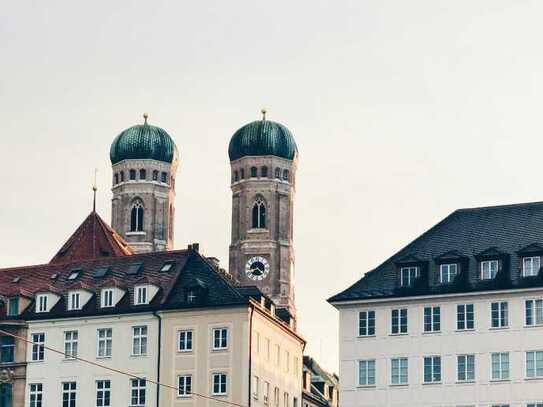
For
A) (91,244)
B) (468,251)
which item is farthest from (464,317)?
(91,244)

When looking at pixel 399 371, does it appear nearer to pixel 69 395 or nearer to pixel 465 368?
pixel 465 368

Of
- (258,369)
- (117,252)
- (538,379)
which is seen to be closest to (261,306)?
(258,369)

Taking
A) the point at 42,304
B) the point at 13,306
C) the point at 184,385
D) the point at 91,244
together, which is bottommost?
the point at 184,385

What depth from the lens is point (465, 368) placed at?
104250 mm

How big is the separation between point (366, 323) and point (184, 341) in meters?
12.4

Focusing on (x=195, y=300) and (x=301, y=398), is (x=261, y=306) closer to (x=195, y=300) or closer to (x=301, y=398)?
(x=195, y=300)

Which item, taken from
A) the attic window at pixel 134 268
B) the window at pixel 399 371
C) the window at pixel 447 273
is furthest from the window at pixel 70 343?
the window at pixel 447 273

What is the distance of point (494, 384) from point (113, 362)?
24855mm

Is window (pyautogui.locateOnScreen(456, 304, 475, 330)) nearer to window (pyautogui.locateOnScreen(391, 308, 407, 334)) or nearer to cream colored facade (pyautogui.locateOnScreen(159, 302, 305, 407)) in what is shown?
window (pyautogui.locateOnScreen(391, 308, 407, 334))

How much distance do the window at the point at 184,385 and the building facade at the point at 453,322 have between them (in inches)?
416

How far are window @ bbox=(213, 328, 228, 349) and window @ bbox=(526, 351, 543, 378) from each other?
1939 centimetres

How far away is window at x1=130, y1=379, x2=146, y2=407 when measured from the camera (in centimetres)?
11269

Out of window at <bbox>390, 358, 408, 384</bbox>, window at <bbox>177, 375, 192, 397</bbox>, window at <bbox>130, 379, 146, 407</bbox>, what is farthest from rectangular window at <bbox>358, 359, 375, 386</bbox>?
window at <bbox>130, 379, 146, 407</bbox>

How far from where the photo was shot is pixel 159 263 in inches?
4722
